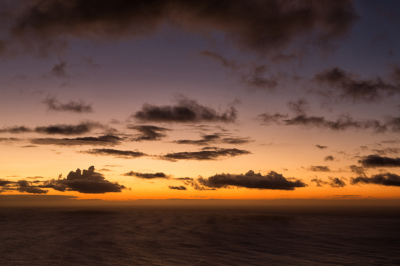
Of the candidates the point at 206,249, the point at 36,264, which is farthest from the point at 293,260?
the point at 36,264

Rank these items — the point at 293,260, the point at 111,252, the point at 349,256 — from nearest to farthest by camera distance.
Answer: the point at 293,260, the point at 349,256, the point at 111,252

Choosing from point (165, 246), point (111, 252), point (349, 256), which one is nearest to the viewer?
point (349, 256)

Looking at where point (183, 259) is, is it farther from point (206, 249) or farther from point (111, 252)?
point (111, 252)

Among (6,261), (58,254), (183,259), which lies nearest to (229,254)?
(183,259)

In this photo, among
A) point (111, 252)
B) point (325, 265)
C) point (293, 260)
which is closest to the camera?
point (325, 265)

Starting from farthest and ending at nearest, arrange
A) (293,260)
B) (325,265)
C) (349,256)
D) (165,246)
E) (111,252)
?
1. (165,246)
2. (111,252)
3. (349,256)
4. (293,260)
5. (325,265)

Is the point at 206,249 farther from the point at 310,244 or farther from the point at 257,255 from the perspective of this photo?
the point at 310,244

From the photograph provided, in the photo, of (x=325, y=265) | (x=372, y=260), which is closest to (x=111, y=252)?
(x=325, y=265)

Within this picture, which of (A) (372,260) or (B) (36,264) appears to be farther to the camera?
(A) (372,260)

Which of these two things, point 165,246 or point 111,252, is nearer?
point 111,252
